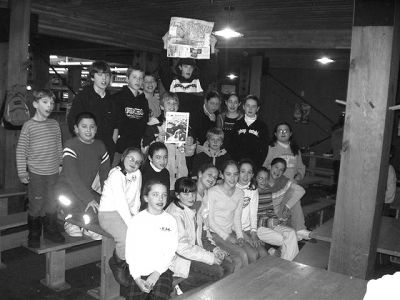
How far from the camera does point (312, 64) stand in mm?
15070

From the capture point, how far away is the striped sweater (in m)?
4.44

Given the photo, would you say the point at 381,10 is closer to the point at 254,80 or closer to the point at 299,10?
the point at 299,10

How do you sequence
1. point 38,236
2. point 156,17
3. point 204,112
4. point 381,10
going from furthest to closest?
point 156,17, point 204,112, point 38,236, point 381,10

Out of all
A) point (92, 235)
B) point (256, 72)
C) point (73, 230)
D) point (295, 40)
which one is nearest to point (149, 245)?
point (92, 235)

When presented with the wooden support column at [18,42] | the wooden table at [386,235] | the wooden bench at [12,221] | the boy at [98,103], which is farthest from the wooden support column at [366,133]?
the wooden support column at [18,42]

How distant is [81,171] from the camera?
437cm

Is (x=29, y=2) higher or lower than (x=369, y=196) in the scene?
higher

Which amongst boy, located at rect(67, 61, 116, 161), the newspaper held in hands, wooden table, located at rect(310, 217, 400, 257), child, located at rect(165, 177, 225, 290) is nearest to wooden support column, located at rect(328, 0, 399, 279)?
wooden table, located at rect(310, 217, 400, 257)

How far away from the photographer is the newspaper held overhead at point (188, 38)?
438cm

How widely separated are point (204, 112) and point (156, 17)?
9.30 ft

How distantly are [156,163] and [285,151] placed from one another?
2.01 metres

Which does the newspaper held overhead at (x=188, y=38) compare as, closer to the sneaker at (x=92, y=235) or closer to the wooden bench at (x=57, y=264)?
the sneaker at (x=92, y=235)

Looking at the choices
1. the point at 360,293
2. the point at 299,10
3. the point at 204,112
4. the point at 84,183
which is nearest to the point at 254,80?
the point at 299,10

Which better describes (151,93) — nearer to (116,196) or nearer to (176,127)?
(176,127)
